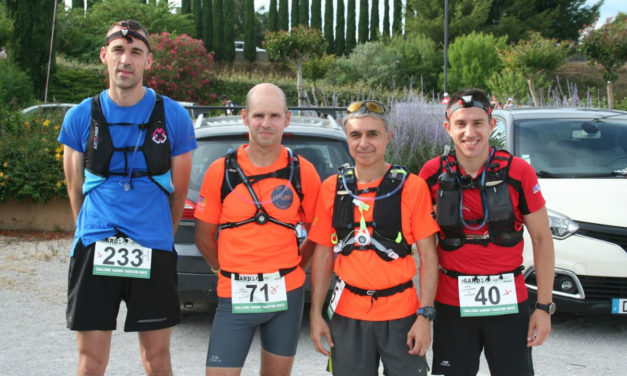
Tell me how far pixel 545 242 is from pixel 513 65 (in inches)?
794

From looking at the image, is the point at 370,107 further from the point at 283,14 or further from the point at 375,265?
the point at 283,14

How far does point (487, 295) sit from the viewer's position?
2.76m

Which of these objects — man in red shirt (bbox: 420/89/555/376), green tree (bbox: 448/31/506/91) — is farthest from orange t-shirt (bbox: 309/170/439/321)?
green tree (bbox: 448/31/506/91)

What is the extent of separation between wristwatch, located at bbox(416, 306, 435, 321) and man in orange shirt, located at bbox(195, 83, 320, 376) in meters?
0.58

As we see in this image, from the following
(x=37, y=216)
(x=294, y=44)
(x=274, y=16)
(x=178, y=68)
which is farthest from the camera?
(x=274, y=16)

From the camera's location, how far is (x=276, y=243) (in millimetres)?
2855

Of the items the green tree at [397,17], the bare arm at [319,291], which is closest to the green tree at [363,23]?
the green tree at [397,17]

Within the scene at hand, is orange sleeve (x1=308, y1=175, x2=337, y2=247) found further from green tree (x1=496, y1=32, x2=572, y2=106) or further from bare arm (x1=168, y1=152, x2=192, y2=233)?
green tree (x1=496, y1=32, x2=572, y2=106)

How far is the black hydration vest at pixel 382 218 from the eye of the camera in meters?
2.72

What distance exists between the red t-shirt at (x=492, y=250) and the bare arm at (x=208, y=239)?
1.09 m

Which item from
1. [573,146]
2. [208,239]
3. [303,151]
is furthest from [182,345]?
[573,146]

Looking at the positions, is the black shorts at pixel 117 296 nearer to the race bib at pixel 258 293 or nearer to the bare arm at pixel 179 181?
the bare arm at pixel 179 181

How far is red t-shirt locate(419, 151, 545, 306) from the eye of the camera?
9.23 feet

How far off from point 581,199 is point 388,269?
2.71 m
